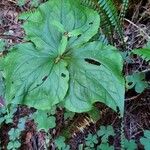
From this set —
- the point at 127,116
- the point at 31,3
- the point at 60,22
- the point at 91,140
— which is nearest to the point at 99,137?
the point at 91,140

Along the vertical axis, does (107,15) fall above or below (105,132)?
above

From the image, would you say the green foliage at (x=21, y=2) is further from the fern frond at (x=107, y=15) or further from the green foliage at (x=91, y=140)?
the green foliage at (x=91, y=140)

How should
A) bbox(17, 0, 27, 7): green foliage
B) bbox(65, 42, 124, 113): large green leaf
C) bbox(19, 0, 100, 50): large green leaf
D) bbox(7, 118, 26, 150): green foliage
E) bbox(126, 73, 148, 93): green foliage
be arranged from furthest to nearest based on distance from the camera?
1. bbox(17, 0, 27, 7): green foliage
2. bbox(7, 118, 26, 150): green foliage
3. bbox(126, 73, 148, 93): green foliage
4. bbox(19, 0, 100, 50): large green leaf
5. bbox(65, 42, 124, 113): large green leaf

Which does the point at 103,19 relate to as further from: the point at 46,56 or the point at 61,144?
the point at 61,144

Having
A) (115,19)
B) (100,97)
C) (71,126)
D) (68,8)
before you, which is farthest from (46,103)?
(115,19)

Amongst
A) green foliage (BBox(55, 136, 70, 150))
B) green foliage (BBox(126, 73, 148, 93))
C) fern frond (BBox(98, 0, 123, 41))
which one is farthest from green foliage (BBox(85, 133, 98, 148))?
fern frond (BBox(98, 0, 123, 41))

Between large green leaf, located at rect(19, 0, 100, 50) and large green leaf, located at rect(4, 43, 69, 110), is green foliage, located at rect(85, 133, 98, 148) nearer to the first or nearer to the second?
large green leaf, located at rect(4, 43, 69, 110)
